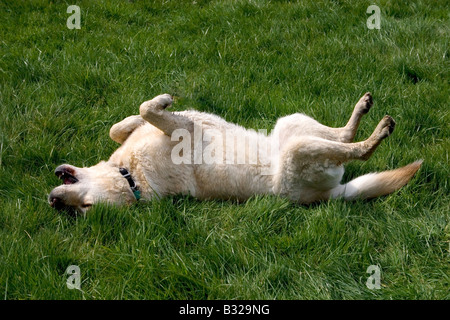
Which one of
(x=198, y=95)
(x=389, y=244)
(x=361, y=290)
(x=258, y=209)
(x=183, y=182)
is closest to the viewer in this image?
(x=361, y=290)

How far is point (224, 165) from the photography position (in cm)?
345

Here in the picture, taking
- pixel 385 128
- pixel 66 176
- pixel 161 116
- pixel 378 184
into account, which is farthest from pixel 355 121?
pixel 66 176

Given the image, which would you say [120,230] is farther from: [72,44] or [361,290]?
[72,44]

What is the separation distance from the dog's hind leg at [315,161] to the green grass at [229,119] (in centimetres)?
16

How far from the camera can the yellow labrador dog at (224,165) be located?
10.7 ft

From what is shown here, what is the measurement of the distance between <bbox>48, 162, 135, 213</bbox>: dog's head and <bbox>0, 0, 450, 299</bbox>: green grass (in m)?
0.11

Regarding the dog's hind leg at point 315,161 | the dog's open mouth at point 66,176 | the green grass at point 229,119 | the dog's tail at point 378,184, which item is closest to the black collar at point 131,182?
the green grass at point 229,119

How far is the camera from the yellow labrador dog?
3270 millimetres

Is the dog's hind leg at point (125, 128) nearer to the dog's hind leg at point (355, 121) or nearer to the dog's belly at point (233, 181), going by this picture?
the dog's belly at point (233, 181)

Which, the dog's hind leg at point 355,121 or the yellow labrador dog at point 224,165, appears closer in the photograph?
the yellow labrador dog at point 224,165

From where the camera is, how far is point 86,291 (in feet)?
8.59

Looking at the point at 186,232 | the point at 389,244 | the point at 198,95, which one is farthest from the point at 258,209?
the point at 198,95

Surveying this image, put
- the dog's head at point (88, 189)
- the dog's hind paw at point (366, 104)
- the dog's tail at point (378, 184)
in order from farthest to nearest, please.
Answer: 1. the dog's hind paw at point (366, 104)
2. the dog's tail at point (378, 184)
3. the dog's head at point (88, 189)

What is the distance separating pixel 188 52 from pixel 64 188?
2.56 metres
